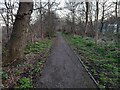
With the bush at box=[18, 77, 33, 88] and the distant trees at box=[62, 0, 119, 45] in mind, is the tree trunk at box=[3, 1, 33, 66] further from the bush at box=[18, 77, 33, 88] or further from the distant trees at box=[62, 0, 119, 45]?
the distant trees at box=[62, 0, 119, 45]

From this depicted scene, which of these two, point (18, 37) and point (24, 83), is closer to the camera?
point (24, 83)

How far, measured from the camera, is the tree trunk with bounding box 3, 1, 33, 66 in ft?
33.2

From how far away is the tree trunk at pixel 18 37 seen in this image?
33.2 feet

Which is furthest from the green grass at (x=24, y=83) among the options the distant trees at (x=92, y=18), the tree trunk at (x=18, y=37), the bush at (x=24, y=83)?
the distant trees at (x=92, y=18)

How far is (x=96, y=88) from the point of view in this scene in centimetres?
662

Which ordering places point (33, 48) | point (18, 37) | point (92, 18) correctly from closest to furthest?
point (18, 37), point (33, 48), point (92, 18)

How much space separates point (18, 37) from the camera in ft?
34.2

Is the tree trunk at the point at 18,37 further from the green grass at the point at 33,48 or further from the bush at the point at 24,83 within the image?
the green grass at the point at 33,48

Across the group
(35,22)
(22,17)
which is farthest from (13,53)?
(35,22)

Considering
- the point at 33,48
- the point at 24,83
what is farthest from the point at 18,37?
the point at 33,48

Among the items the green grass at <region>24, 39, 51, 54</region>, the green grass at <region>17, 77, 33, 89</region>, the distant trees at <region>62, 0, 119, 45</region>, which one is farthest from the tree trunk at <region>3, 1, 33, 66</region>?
the distant trees at <region>62, 0, 119, 45</region>

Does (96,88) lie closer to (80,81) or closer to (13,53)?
(80,81)

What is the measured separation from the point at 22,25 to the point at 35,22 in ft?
73.7

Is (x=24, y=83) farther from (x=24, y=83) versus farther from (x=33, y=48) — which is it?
(x=33, y=48)
